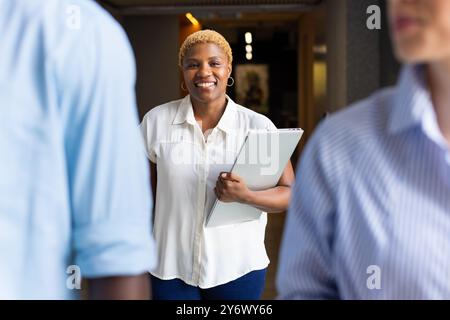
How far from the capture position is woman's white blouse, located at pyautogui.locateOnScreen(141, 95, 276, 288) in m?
1.83

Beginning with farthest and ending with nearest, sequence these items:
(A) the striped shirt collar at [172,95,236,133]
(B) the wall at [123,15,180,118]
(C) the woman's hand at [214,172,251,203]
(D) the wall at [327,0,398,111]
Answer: (B) the wall at [123,15,180,118], (D) the wall at [327,0,398,111], (A) the striped shirt collar at [172,95,236,133], (C) the woman's hand at [214,172,251,203]

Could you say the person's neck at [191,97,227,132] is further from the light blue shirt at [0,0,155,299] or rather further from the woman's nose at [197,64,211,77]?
the light blue shirt at [0,0,155,299]

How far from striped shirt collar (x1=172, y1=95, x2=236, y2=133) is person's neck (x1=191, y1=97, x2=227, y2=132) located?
0.7 inches

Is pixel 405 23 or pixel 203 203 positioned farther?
pixel 203 203

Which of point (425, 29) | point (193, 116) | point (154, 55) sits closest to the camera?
point (425, 29)

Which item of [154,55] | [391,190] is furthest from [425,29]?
[154,55]

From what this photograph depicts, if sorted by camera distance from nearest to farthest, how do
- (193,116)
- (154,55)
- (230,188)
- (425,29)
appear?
(425,29) < (230,188) < (193,116) < (154,55)

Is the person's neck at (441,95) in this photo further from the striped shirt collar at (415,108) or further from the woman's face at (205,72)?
the woman's face at (205,72)

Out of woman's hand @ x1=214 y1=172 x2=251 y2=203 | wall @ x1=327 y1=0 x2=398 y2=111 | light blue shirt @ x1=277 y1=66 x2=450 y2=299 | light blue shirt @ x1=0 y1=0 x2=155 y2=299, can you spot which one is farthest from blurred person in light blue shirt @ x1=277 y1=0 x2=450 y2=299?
wall @ x1=327 y1=0 x2=398 y2=111

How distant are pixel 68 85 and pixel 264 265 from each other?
135cm

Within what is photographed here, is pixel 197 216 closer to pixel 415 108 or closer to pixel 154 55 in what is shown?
pixel 415 108

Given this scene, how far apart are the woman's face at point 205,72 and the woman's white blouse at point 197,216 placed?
3.9 inches

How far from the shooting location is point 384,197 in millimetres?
712

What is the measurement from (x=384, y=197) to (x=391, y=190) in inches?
0.4
